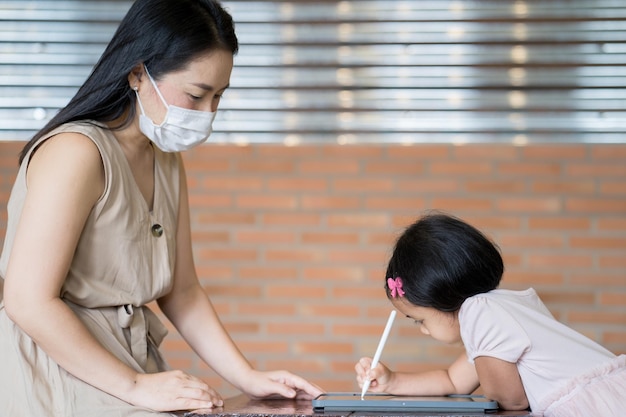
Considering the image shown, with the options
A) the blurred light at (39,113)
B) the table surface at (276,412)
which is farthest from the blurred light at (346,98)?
the table surface at (276,412)

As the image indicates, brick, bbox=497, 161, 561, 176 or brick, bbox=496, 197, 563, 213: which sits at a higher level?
brick, bbox=497, 161, 561, 176

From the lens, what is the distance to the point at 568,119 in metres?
3.37

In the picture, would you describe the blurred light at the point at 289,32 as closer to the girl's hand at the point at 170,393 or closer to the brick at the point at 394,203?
the brick at the point at 394,203

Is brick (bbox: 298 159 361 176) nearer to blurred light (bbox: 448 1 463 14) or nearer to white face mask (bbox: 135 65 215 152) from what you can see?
blurred light (bbox: 448 1 463 14)

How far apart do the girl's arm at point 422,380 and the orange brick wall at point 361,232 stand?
1.40 m

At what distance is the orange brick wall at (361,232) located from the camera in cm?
335

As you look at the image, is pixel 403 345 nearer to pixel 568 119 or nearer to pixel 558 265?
pixel 558 265

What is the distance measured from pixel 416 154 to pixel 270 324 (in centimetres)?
82

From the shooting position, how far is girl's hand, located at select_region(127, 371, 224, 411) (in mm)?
1494

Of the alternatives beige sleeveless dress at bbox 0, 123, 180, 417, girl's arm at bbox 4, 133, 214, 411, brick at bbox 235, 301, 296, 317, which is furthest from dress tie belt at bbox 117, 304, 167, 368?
brick at bbox 235, 301, 296, 317

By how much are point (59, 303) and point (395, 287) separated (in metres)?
0.68

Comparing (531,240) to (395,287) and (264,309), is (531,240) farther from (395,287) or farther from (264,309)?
(395,287)

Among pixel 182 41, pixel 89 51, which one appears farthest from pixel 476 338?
pixel 89 51

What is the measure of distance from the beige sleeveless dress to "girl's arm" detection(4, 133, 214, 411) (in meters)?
0.03
